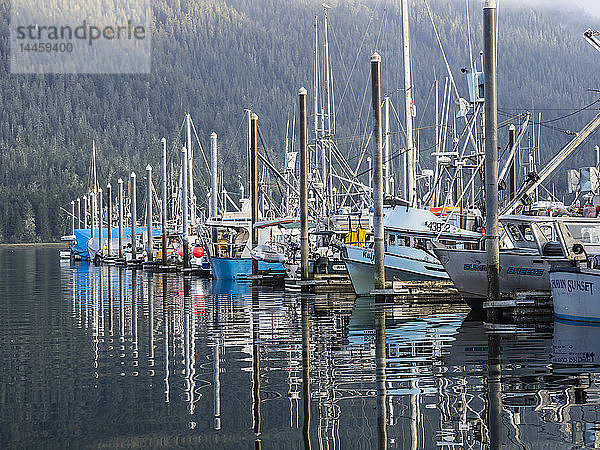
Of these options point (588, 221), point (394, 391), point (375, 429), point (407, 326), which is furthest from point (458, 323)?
point (375, 429)

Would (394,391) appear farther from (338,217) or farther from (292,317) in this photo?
(338,217)

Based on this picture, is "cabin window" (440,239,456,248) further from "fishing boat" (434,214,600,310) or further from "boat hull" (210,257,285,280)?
"boat hull" (210,257,285,280)

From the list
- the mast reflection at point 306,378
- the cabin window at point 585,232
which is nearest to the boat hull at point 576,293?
the cabin window at point 585,232

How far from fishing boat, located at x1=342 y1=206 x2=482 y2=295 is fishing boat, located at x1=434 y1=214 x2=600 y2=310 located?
536 cm

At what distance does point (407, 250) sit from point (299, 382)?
25069 mm

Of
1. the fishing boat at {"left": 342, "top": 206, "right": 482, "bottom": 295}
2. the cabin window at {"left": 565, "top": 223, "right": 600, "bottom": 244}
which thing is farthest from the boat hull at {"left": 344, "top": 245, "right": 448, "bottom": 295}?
the cabin window at {"left": 565, "top": 223, "right": 600, "bottom": 244}

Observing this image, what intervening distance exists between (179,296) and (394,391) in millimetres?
34295

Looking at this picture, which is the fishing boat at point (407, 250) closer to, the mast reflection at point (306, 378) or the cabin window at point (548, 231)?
the cabin window at point (548, 231)

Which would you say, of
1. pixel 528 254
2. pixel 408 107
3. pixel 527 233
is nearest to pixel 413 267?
pixel 408 107

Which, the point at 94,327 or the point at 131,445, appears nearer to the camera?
the point at 131,445

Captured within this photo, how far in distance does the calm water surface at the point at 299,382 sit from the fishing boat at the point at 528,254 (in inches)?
67.2

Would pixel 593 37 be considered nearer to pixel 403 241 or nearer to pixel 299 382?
pixel 403 241

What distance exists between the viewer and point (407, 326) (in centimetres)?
3167

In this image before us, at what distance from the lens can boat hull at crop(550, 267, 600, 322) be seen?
2948 centimetres
